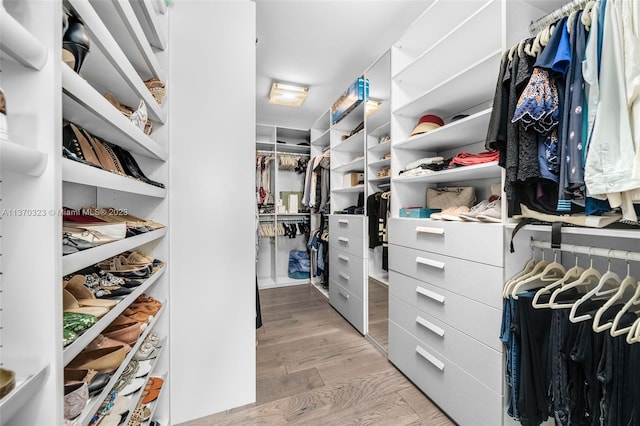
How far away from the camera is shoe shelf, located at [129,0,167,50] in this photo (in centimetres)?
103

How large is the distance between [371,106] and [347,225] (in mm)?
1139

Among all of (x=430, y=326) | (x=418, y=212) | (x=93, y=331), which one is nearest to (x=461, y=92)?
(x=418, y=212)

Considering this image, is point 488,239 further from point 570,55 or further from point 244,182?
point 244,182

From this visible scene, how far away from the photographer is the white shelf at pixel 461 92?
1255mm

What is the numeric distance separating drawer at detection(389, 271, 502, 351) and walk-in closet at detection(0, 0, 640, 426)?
14mm

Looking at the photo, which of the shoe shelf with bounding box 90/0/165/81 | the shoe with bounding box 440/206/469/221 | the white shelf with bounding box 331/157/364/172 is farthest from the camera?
the white shelf with bounding box 331/157/364/172

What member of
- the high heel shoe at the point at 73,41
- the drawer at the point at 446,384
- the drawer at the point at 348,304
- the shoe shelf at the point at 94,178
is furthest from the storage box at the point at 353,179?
the high heel shoe at the point at 73,41

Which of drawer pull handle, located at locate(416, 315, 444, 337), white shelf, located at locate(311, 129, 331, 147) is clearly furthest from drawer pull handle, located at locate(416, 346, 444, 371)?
white shelf, located at locate(311, 129, 331, 147)

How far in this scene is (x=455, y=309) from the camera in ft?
4.44

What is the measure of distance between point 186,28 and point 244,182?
2.78 feet

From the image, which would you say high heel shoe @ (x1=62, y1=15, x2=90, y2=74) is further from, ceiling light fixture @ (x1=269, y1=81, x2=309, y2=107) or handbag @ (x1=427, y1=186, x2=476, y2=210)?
ceiling light fixture @ (x1=269, y1=81, x2=309, y2=107)

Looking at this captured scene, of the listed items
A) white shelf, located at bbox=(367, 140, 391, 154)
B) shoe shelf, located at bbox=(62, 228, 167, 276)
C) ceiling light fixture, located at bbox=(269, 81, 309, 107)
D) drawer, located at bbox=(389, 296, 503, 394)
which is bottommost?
drawer, located at bbox=(389, 296, 503, 394)

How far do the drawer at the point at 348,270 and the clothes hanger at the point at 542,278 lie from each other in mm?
1285

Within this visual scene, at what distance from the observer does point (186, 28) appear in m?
1.34
